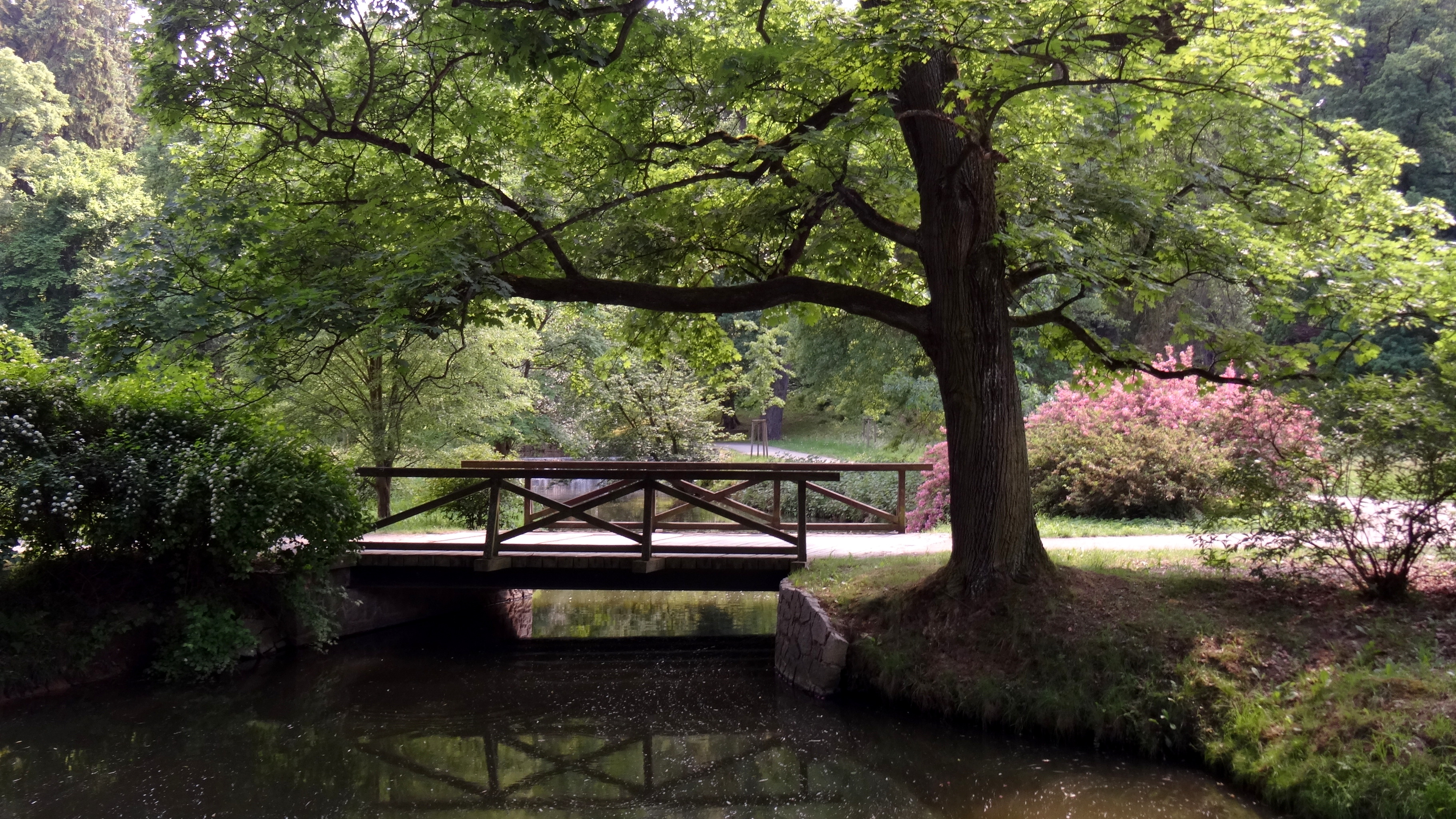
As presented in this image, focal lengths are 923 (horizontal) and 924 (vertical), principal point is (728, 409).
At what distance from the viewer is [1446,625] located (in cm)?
661

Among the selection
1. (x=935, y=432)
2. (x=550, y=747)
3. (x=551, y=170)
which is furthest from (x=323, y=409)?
(x=935, y=432)

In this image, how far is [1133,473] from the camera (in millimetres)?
13633

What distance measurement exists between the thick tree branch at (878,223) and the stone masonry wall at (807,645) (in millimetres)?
3622

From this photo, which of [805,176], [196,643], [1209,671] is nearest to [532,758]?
[196,643]

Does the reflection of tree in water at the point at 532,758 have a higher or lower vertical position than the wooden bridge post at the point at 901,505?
lower

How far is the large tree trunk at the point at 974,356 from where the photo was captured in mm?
8094

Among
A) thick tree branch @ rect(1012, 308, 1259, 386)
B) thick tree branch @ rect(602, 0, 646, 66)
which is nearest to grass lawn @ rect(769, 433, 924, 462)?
thick tree branch @ rect(1012, 308, 1259, 386)

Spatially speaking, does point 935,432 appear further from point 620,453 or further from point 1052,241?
point 1052,241

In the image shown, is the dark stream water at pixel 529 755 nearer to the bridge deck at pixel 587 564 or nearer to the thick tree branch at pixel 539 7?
the bridge deck at pixel 587 564

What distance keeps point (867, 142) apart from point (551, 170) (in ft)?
10.4

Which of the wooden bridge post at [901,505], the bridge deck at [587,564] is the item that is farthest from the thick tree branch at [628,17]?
the wooden bridge post at [901,505]

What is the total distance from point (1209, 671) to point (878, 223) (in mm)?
4731

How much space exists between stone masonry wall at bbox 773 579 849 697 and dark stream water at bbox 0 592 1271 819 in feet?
0.65

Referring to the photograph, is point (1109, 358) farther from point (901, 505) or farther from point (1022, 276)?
point (901, 505)
